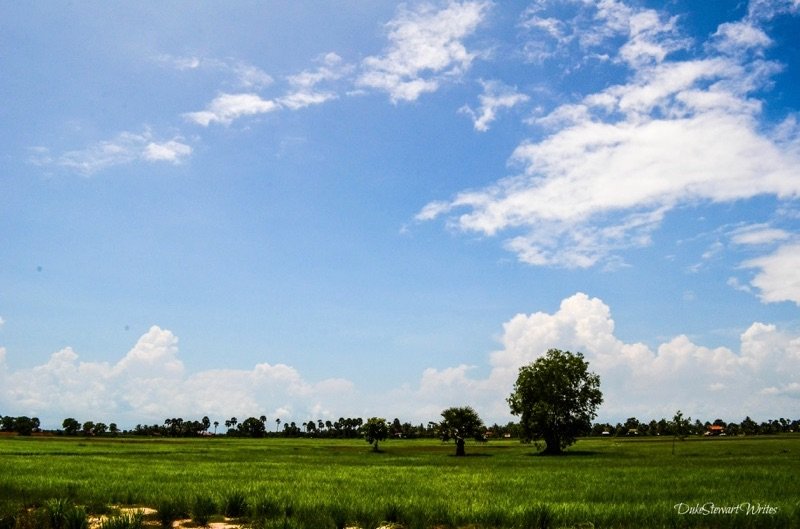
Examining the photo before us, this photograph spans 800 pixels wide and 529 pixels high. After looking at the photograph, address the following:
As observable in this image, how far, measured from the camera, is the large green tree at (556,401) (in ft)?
235

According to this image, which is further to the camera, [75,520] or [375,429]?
[375,429]

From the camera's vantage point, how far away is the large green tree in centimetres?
7150

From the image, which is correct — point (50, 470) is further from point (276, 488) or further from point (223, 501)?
point (223, 501)

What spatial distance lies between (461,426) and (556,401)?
18.1 meters

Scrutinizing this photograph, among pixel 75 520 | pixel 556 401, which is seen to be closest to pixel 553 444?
pixel 556 401

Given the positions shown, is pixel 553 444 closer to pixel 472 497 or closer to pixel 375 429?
pixel 375 429

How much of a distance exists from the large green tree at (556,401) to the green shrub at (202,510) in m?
56.9

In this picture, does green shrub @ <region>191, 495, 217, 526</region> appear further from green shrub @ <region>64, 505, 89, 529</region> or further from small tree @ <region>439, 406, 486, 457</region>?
small tree @ <region>439, 406, 486, 457</region>

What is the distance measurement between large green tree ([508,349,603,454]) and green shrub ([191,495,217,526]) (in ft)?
187

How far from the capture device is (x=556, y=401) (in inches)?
2832

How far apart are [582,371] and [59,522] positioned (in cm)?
6724

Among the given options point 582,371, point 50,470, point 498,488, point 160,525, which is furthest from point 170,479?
point 582,371

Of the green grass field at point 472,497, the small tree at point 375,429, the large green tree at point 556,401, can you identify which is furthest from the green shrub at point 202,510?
the small tree at point 375,429

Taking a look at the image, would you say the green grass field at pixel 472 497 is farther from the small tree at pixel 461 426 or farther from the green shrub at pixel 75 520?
the small tree at pixel 461 426
